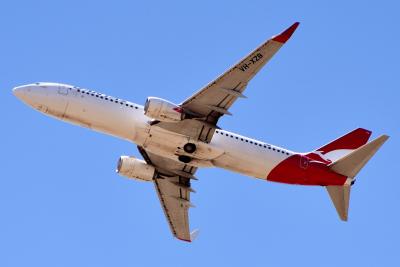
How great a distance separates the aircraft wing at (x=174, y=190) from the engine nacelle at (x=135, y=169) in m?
0.76

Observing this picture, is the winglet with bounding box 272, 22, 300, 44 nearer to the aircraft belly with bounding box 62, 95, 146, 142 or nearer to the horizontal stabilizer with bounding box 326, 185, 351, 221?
the aircraft belly with bounding box 62, 95, 146, 142

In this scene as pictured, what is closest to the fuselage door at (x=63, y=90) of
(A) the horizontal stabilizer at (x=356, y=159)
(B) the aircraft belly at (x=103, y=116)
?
(B) the aircraft belly at (x=103, y=116)

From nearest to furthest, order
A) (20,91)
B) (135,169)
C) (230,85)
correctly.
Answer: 1. (230,85)
2. (20,91)
3. (135,169)

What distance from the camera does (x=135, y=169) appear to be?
7156 centimetres

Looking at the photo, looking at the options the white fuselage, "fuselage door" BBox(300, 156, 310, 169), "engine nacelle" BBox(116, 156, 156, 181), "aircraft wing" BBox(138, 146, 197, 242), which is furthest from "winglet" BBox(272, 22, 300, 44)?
"engine nacelle" BBox(116, 156, 156, 181)

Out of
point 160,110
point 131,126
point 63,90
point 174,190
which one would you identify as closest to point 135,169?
point 174,190

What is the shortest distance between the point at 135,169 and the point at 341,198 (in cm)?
1688

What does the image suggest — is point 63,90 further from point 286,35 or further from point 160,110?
point 286,35

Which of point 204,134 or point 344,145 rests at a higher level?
point 344,145

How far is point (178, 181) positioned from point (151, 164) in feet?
10.5

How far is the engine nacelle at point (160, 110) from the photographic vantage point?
210ft

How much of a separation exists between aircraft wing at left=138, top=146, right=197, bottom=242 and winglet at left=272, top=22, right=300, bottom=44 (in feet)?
56.8

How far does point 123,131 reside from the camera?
217ft

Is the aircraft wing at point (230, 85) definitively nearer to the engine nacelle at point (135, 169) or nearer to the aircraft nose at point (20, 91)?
the engine nacelle at point (135, 169)
